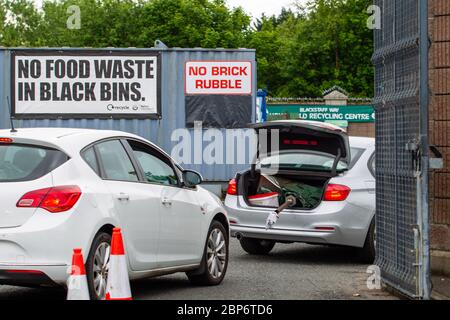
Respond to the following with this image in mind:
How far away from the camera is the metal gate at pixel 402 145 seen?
7.85m

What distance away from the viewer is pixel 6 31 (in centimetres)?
9756

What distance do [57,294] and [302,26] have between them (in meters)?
67.8

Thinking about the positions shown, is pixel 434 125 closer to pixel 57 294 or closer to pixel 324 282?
pixel 324 282

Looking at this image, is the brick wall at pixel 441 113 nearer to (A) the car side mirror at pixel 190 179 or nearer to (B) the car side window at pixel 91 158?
(A) the car side mirror at pixel 190 179

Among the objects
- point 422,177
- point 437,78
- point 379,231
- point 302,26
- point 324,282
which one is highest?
point 302,26

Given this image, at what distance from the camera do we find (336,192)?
11.9 metres

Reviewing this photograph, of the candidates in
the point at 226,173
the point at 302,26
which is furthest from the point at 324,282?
the point at 302,26

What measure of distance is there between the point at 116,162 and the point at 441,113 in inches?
130

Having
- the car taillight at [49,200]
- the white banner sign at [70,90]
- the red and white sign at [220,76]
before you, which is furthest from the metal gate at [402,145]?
the white banner sign at [70,90]

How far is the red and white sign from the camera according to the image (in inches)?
948

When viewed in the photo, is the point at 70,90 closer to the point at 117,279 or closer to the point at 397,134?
the point at 397,134

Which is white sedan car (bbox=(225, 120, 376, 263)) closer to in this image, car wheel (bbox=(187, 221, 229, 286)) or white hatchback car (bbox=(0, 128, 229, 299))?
car wheel (bbox=(187, 221, 229, 286))

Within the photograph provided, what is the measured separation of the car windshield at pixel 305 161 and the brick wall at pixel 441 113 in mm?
2738

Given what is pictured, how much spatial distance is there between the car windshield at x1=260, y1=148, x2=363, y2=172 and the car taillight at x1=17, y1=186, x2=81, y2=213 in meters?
5.38
